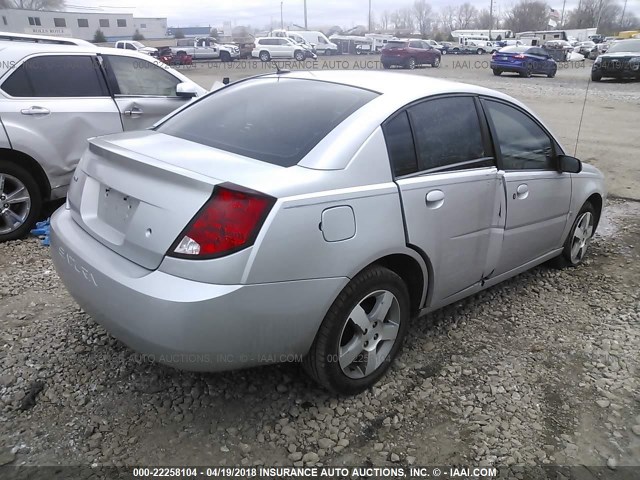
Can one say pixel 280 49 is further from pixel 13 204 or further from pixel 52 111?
pixel 13 204

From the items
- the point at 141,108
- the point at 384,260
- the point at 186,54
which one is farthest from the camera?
the point at 186,54

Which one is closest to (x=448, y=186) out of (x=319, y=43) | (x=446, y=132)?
(x=446, y=132)

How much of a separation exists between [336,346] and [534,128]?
7.64ft

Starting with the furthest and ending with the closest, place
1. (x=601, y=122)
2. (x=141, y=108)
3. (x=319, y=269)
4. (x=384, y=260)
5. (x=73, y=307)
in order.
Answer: (x=601, y=122) → (x=141, y=108) → (x=73, y=307) → (x=384, y=260) → (x=319, y=269)

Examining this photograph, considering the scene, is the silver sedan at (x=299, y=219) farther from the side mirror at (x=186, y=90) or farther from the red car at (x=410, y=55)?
the red car at (x=410, y=55)

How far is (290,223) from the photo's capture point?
2150 millimetres

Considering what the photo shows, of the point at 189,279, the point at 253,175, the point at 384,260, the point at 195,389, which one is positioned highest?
the point at 253,175

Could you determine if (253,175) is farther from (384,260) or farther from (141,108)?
(141,108)

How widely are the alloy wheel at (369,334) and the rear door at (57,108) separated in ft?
11.7

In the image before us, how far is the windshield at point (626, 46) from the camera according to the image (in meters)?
22.3

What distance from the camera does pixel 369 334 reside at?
8.82ft

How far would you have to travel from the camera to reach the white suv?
3916cm

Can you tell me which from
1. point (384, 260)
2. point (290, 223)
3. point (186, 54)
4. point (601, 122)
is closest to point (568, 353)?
point (384, 260)

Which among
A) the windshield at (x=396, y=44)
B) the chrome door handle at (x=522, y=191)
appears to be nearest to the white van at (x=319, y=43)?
the windshield at (x=396, y=44)
